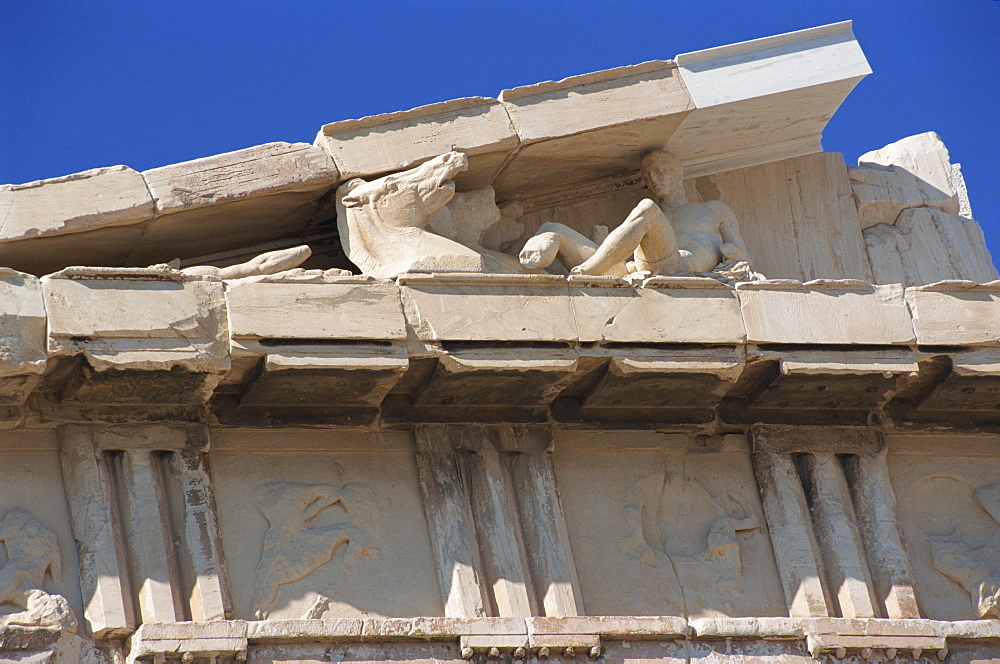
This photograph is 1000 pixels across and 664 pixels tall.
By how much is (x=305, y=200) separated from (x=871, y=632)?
127 inches

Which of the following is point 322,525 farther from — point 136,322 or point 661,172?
point 661,172

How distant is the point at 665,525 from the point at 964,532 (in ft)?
4.90

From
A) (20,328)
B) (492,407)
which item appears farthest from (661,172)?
(20,328)

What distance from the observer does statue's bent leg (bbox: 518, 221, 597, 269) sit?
7.64 metres

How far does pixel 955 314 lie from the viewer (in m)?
7.75

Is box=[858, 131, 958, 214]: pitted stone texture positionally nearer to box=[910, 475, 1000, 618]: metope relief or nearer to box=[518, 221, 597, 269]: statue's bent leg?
box=[910, 475, 1000, 618]: metope relief

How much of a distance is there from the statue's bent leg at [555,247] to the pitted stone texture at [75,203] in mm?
1737

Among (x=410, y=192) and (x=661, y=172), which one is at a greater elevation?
(x=661, y=172)

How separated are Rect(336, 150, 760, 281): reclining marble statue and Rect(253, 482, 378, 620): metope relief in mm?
1034

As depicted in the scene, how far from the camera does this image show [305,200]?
772cm

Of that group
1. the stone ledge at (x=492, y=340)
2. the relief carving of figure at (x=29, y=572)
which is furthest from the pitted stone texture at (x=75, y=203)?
the relief carving of figure at (x=29, y=572)

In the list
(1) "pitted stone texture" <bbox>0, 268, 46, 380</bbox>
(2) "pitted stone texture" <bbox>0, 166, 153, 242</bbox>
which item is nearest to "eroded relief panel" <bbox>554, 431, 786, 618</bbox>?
(2) "pitted stone texture" <bbox>0, 166, 153, 242</bbox>

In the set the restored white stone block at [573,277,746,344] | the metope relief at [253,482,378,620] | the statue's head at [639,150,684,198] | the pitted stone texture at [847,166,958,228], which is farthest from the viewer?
the pitted stone texture at [847,166,958,228]

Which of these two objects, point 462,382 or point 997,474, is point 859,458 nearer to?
point 997,474
